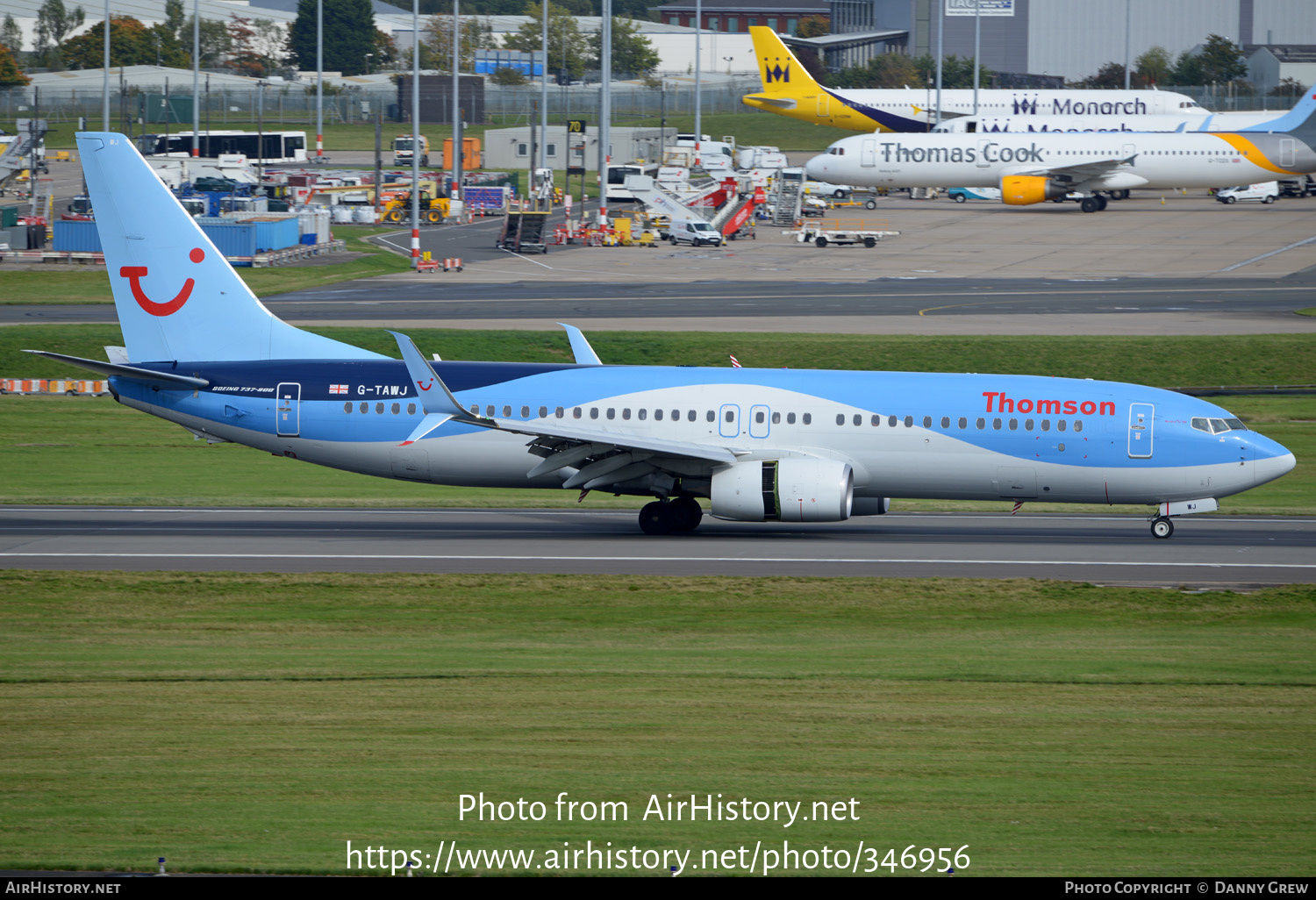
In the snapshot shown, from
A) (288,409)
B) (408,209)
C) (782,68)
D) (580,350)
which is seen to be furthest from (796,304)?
(782,68)

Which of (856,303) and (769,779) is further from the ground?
(856,303)

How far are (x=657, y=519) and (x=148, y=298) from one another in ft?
46.0

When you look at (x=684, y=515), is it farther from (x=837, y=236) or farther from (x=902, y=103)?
(x=902, y=103)

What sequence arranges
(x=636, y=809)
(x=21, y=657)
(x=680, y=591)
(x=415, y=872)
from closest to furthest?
1. (x=415, y=872)
2. (x=636, y=809)
3. (x=21, y=657)
4. (x=680, y=591)

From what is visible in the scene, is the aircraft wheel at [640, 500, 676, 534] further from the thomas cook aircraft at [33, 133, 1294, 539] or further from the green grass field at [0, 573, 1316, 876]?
the green grass field at [0, 573, 1316, 876]

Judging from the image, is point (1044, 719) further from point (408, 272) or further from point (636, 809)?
point (408, 272)

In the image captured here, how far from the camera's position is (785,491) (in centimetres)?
3309

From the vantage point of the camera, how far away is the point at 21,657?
2191 centimetres

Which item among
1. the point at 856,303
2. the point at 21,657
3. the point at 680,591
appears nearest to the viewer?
the point at 21,657

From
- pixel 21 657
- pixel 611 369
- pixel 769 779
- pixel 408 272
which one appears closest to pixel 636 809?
pixel 769 779

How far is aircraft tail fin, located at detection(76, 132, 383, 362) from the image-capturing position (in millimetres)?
35812

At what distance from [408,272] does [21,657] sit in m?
67.5

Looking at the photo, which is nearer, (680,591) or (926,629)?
(926,629)

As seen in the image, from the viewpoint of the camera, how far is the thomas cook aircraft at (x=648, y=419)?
33.9 meters
